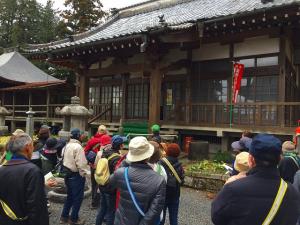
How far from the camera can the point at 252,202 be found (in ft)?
8.39

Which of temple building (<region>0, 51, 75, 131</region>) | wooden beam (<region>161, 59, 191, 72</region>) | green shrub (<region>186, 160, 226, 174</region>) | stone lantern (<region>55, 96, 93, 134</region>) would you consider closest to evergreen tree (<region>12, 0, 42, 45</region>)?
temple building (<region>0, 51, 75, 131</region>)

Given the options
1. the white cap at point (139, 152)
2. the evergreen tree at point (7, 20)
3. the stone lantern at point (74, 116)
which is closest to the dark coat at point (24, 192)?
the white cap at point (139, 152)

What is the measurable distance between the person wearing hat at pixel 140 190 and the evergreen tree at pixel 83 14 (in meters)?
28.3

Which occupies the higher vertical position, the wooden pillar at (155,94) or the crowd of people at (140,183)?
the wooden pillar at (155,94)

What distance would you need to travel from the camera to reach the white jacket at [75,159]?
5902mm

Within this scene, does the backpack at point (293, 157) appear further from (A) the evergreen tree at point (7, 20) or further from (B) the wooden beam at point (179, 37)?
(A) the evergreen tree at point (7, 20)

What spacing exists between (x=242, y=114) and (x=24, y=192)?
9.82m

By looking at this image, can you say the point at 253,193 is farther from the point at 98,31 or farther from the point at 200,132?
the point at 98,31

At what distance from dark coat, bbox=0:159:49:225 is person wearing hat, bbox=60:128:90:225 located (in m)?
2.47

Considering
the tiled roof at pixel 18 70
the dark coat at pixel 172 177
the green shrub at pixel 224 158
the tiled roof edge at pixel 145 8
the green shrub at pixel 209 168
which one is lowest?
the green shrub at pixel 209 168

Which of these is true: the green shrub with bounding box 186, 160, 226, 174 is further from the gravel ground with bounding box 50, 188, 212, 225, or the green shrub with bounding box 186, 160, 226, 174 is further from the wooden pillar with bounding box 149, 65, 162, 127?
the wooden pillar with bounding box 149, 65, 162, 127

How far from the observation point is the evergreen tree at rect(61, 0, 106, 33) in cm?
3055

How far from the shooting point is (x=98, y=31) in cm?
2108

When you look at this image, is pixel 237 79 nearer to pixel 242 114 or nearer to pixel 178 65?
pixel 242 114
